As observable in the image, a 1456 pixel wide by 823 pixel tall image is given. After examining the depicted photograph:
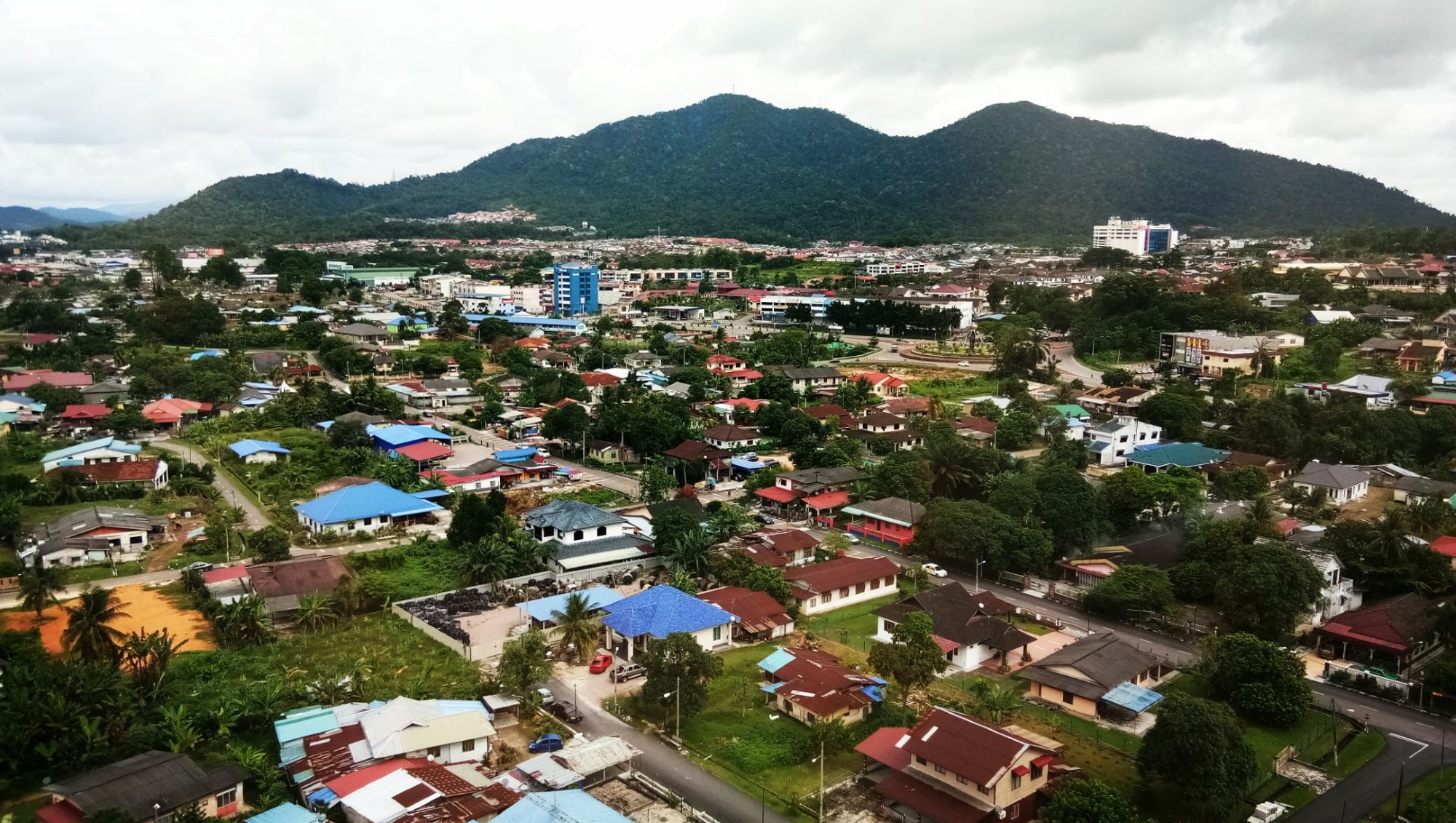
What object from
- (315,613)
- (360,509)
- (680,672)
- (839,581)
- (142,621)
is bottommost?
(142,621)

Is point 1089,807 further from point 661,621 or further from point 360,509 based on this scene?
point 360,509

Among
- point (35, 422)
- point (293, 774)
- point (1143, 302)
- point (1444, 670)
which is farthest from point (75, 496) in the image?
point (1143, 302)

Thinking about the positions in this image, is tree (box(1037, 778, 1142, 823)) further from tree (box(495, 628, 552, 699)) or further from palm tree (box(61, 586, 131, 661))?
palm tree (box(61, 586, 131, 661))

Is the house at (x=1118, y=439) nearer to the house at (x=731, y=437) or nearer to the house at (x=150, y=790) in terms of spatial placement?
the house at (x=731, y=437)

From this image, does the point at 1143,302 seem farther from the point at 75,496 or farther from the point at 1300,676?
the point at 75,496

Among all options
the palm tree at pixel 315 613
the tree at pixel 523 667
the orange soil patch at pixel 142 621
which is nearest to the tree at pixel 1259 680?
the tree at pixel 523 667

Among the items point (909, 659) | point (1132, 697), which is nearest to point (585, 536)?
point (909, 659)

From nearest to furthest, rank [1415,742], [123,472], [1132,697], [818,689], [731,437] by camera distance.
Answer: [1415,742] < [818,689] < [1132,697] < [123,472] < [731,437]

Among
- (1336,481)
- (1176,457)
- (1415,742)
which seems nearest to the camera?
(1415,742)
